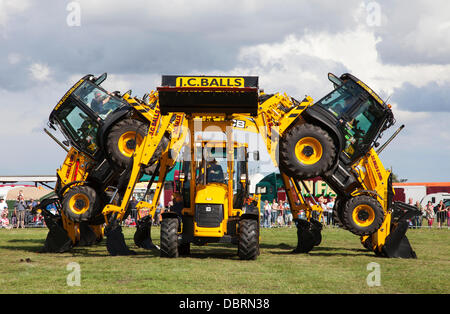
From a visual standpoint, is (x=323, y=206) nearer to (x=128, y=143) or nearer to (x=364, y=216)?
(x=364, y=216)

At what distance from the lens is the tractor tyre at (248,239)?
14875mm

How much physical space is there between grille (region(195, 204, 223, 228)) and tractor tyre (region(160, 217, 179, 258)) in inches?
22.4

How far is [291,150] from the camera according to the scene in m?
16.1

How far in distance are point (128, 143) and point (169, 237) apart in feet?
11.3

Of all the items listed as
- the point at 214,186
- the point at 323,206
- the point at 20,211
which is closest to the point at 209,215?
the point at 214,186

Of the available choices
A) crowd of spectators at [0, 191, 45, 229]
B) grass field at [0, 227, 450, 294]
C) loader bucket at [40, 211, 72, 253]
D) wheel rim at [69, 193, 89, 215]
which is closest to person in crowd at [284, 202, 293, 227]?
→ crowd of spectators at [0, 191, 45, 229]

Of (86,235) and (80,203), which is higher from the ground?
(80,203)

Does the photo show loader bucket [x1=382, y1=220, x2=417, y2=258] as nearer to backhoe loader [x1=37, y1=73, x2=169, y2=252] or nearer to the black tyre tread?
backhoe loader [x1=37, y1=73, x2=169, y2=252]

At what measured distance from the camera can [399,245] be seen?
17.1 metres

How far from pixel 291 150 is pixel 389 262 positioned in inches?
143

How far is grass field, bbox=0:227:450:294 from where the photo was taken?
1073 cm

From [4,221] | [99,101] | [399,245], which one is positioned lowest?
[399,245]
